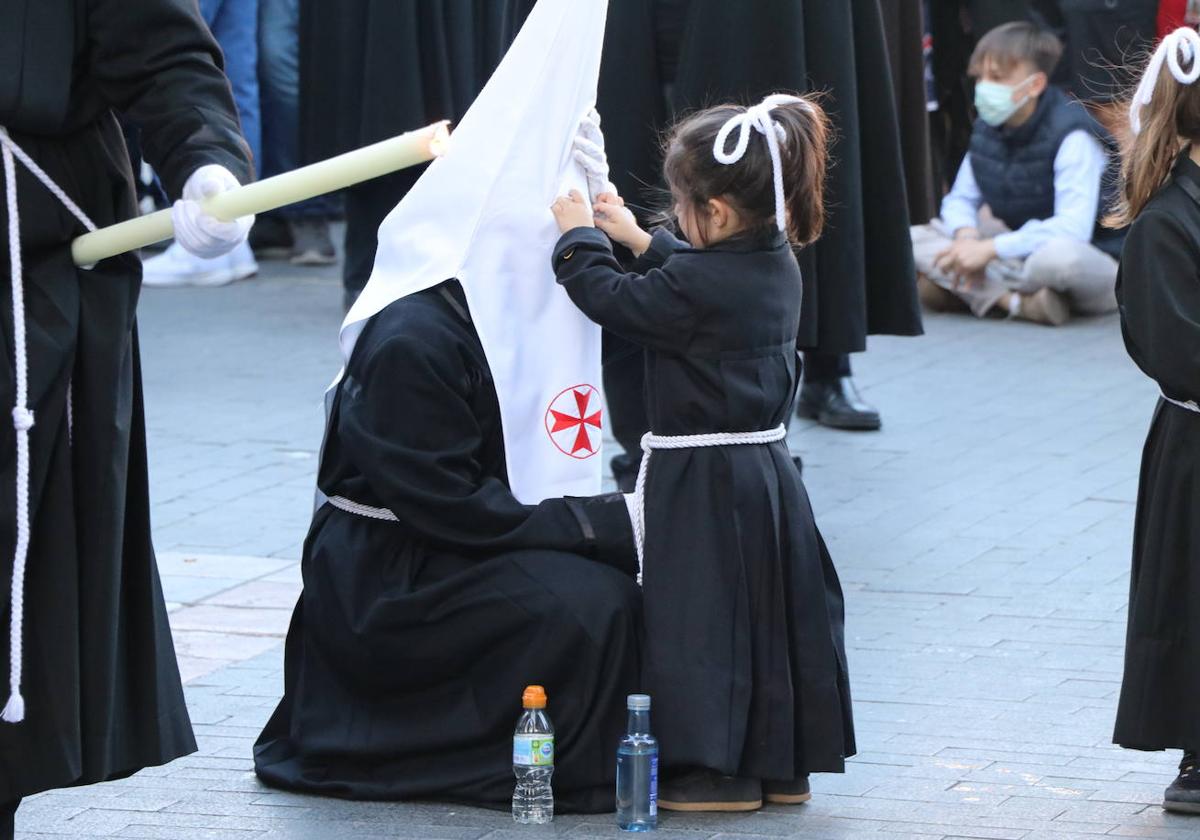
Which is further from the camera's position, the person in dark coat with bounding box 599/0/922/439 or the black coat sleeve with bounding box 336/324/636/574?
the person in dark coat with bounding box 599/0/922/439

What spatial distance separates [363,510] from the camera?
13.6 ft

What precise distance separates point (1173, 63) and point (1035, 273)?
5534mm

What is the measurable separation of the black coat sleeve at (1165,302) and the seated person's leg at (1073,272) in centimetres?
544

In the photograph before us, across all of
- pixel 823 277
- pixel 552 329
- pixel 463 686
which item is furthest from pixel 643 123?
pixel 463 686

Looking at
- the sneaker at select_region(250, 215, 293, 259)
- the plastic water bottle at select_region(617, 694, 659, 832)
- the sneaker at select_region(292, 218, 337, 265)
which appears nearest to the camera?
the plastic water bottle at select_region(617, 694, 659, 832)

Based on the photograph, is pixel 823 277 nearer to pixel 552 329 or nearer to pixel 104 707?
pixel 552 329

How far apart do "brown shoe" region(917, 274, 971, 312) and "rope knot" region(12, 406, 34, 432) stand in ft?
23.6

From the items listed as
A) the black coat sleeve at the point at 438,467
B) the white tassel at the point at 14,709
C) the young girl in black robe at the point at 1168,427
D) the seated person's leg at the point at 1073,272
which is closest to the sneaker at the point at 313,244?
the seated person's leg at the point at 1073,272

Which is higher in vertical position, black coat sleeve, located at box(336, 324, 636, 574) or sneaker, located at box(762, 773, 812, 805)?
black coat sleeve, located at box(336, 324, 636, 574)

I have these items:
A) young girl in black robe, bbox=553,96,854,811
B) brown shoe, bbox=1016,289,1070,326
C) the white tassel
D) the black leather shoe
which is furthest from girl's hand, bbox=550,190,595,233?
brown shoe, bbox=1016,289,1070,326

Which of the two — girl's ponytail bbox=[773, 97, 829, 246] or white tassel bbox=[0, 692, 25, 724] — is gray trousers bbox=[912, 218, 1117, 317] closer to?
girl's ponytail bbox=[773, 97, 829, 246]

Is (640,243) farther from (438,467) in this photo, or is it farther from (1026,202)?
(1026,202)

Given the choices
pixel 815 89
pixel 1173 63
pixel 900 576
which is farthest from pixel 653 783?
pixel 815 89

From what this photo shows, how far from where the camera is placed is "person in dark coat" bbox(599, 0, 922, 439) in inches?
237
